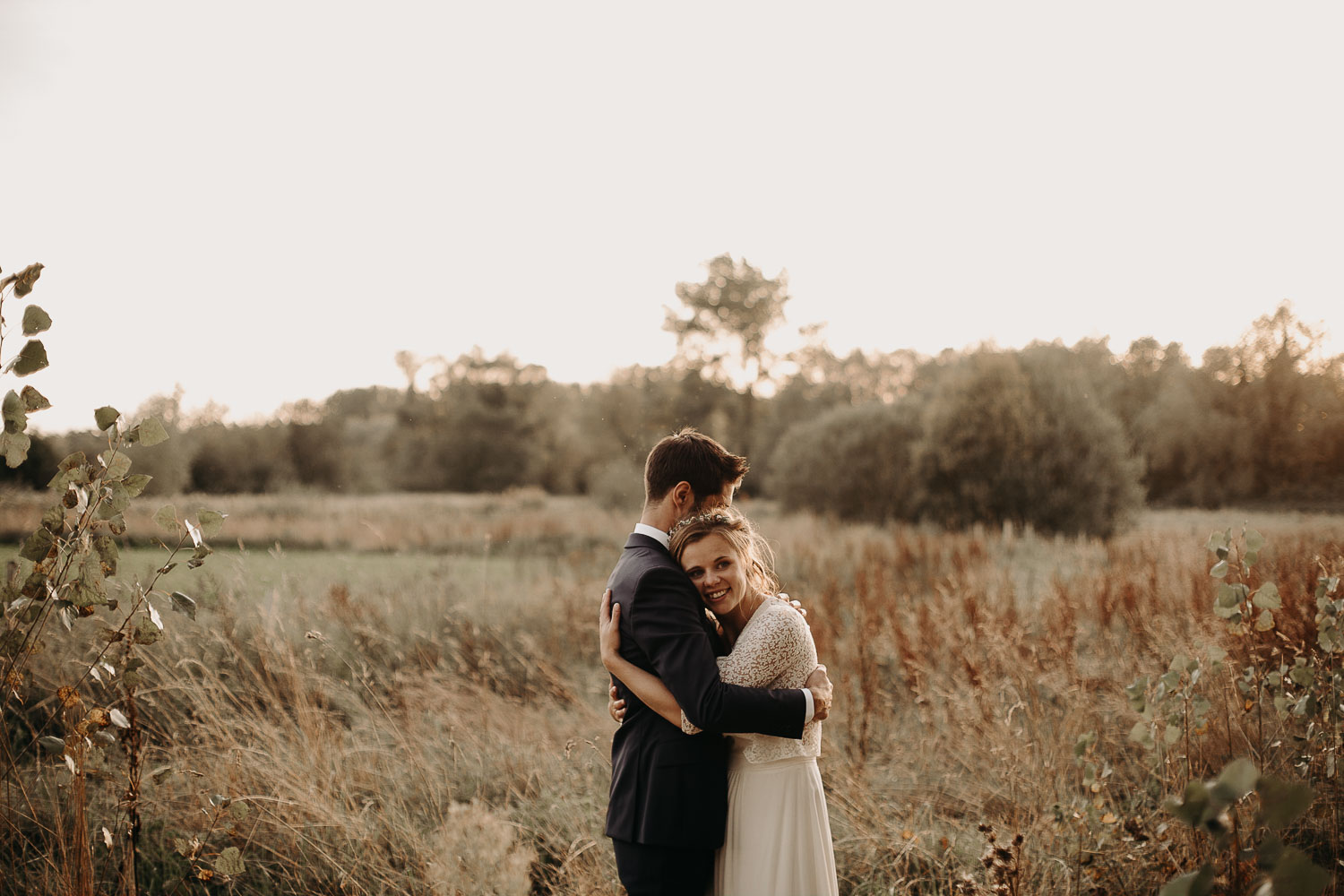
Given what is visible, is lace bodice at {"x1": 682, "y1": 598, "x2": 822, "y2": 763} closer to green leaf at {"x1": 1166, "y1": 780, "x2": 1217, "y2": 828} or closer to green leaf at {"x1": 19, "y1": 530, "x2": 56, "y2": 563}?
green leaf at {"x1": 1166, "y1": 780, "x2": 1217, "y2": 828}

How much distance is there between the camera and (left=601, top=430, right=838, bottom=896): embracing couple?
6.95 ft

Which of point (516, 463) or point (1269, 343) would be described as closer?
point (1269, 343)

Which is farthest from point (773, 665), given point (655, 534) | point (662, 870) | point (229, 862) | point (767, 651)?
point (229, 862)

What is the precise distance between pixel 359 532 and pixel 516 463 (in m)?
19.1

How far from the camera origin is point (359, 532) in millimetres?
15953

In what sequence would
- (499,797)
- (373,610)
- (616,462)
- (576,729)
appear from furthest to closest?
(616,462), (373,610), (576,729), (499,797)

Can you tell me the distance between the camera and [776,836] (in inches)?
87.0

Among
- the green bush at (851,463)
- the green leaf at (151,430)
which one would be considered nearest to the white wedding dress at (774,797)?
the green leaf at (151,430)

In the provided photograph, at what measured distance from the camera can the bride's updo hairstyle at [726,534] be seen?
2301 mm

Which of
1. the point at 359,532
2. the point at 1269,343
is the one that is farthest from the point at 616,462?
the point at 1269,343

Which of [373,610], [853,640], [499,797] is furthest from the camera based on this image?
[373,610]

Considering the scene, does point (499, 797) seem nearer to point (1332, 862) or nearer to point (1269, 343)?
point (1332, 862)

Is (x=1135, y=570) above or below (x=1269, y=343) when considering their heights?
below

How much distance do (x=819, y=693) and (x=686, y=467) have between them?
2.58 ft
